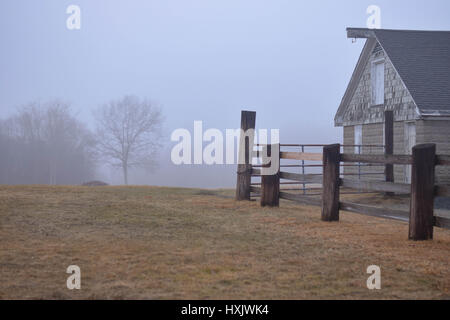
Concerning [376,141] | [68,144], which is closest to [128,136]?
[68,144]

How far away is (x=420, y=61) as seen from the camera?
20125mm

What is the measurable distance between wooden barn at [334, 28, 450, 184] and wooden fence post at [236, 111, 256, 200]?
21.5 feet

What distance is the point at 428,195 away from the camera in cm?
746

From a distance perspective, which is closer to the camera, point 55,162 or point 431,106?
point 431,106

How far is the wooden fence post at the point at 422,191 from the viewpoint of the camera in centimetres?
747

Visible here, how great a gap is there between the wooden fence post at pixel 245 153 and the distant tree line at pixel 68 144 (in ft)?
104

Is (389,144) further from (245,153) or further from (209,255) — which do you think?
(209,255)

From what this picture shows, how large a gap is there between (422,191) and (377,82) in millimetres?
14805

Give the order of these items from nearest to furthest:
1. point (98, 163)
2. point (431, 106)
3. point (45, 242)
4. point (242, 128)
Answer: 1. point (45, 242)
2. point (242, 128)
3. point (431, 106)
4. point (98, 163)

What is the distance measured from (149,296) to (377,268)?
9.28 ft

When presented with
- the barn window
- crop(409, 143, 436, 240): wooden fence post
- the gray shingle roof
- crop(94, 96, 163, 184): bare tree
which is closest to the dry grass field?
crop(409, 143, 436, 240): wooden fence post

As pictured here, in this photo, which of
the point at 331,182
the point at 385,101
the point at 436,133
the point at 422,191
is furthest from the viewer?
the point at 385,101
